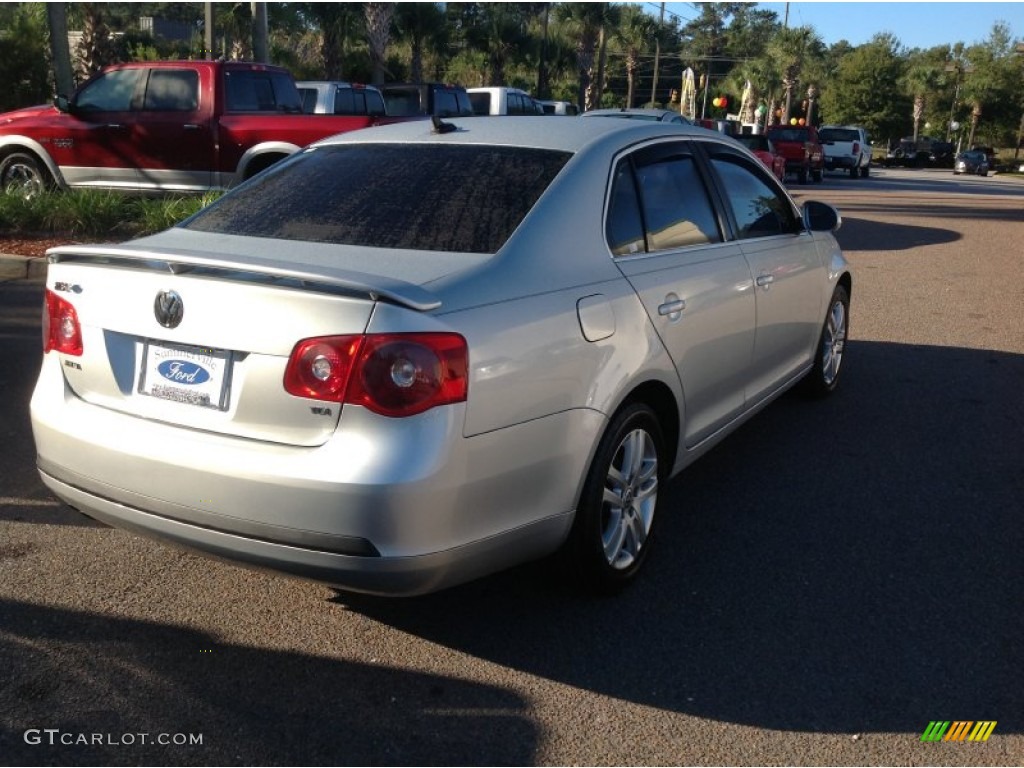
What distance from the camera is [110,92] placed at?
1273 centimetres

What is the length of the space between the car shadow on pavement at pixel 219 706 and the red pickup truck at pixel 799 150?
31418 millimetres

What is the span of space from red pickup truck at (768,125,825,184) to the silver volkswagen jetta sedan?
30.1 metres

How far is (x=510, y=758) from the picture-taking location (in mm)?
2984

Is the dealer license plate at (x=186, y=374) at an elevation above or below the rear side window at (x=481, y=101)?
below

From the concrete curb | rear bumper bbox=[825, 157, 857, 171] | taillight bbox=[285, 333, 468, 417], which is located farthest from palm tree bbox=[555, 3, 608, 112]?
taillight bbox=[285, 333, 468, 417]

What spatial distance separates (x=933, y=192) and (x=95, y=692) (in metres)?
32.9

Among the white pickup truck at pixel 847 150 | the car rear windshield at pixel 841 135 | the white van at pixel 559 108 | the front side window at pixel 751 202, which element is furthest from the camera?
the car rear windshield at pixel 841 135

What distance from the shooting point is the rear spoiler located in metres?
3.01

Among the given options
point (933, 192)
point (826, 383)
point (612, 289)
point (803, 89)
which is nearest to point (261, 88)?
point (826, 383)

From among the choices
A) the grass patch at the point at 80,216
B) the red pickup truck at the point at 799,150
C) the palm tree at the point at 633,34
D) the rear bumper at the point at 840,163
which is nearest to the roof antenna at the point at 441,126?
the grass patch at the point at 80,216

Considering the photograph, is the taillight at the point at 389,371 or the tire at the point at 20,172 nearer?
the taillight at the point at 389,371

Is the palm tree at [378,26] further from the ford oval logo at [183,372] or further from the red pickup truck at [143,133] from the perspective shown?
the ford oval logo at [183,372]

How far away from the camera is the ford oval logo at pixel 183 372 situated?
10.6 ft

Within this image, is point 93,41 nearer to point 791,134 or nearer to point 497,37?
point 791,134
